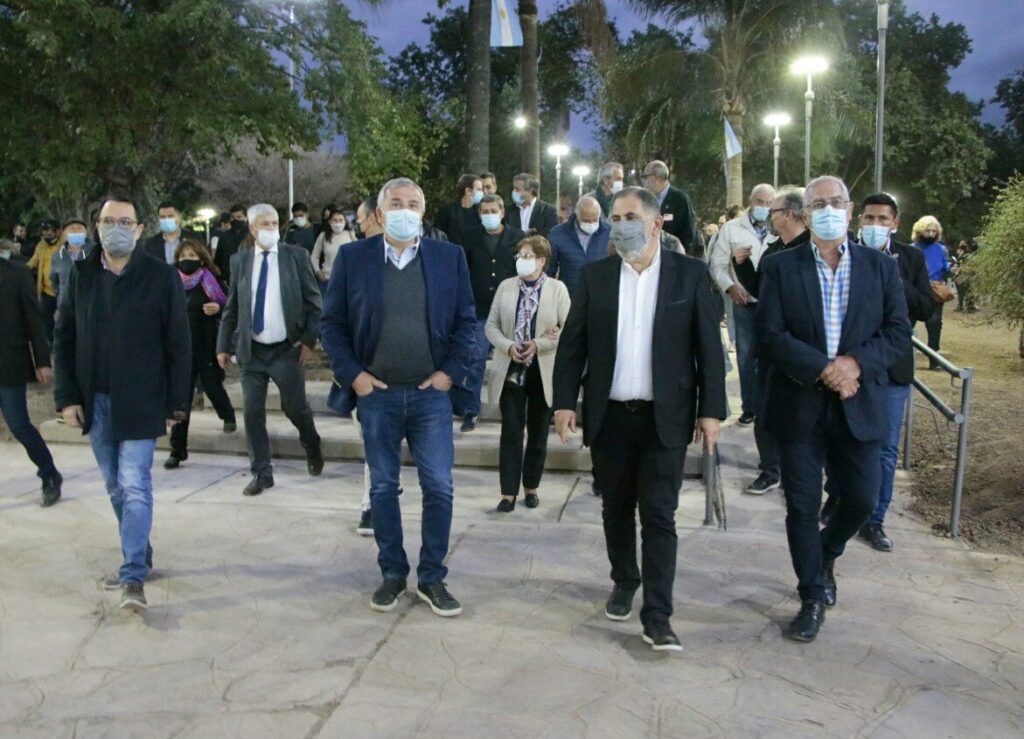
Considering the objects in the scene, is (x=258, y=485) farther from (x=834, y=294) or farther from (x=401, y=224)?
(x=834, y=294)

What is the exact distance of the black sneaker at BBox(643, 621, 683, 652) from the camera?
4.23 metres

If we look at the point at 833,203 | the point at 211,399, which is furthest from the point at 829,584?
the point at 211,399

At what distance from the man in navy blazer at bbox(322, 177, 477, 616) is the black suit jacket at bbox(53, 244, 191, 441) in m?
0.82

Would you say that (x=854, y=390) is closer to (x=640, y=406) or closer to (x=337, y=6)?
(x=640, y=406)

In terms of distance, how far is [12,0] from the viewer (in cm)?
1222

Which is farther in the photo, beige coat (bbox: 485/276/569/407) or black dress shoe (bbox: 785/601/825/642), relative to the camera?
beige coat (bbox: 485/276/569/407)

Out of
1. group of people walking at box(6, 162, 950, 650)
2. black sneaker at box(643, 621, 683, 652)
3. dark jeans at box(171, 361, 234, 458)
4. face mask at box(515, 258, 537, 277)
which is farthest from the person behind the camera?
dark jeans at box(171, 361, 234, 458)

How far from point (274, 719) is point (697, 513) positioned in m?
3.53

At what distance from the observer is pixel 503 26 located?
13.8 metres

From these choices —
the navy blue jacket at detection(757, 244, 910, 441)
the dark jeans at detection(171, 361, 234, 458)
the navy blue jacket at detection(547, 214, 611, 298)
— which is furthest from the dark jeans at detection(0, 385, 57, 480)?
the navy blue jacket at detection(757, 244, 910, 441)

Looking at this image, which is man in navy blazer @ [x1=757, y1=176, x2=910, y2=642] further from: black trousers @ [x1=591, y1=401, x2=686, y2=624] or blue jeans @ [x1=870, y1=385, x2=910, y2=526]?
blue jeans @ [x1=870, y1=385, x2=910, y2=526]

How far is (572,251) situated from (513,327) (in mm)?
1216

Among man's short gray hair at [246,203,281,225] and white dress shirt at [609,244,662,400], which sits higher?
man's short gray hair at [246,203,281,225]

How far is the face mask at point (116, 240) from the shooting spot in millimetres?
4828
